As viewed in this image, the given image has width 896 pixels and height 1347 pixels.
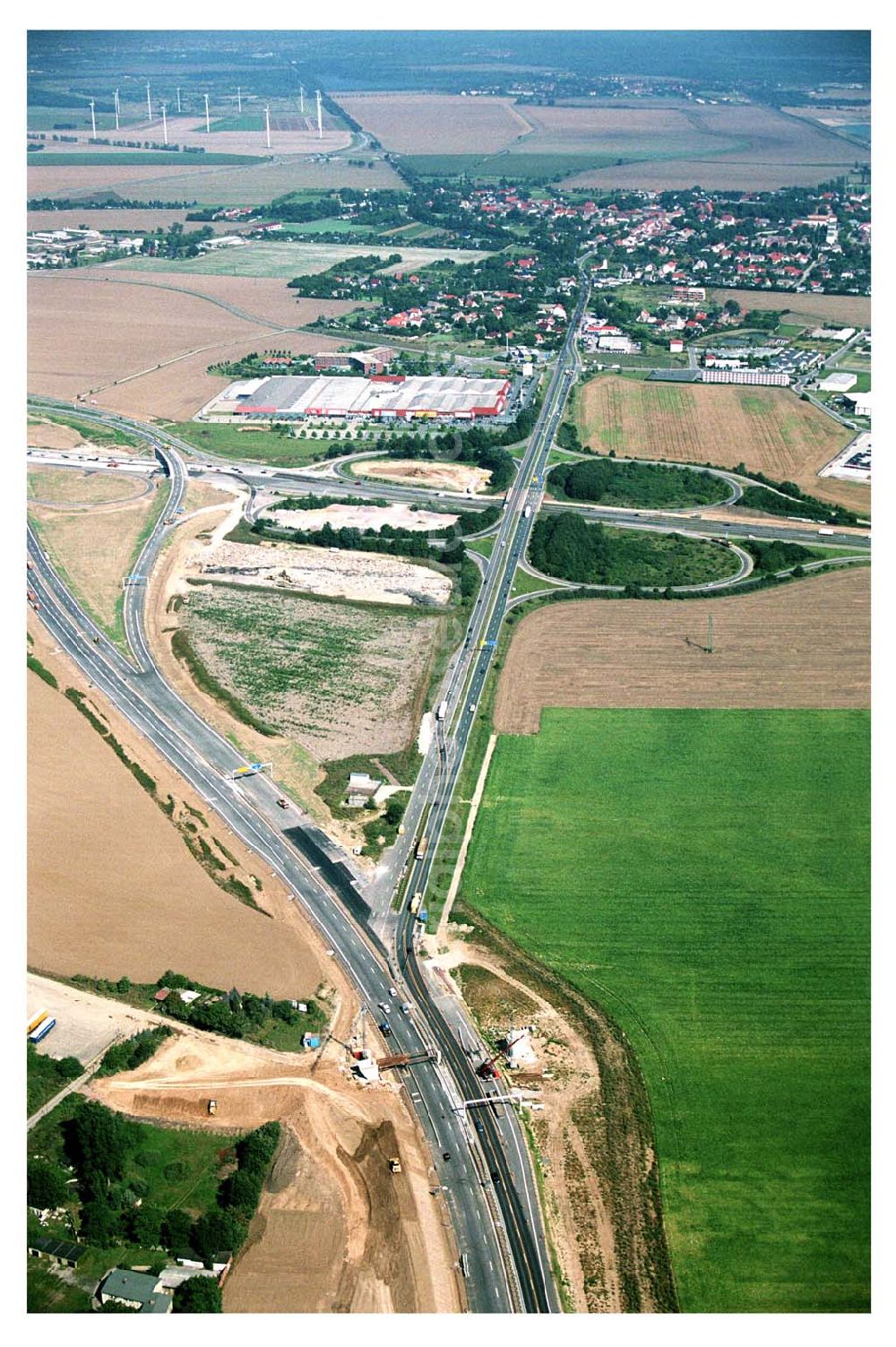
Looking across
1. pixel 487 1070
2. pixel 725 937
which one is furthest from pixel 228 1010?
pixel 725 937

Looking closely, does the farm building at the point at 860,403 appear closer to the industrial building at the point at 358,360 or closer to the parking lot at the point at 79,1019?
the industrial building at the point at 358,360

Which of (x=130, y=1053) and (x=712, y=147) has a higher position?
(x=712, y=147)

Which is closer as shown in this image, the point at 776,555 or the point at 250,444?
the point at 776,555

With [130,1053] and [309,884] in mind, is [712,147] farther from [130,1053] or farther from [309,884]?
[130,1053]

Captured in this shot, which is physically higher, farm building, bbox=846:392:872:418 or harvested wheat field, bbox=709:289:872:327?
harvested wheat field, bbox=709:289:872:327

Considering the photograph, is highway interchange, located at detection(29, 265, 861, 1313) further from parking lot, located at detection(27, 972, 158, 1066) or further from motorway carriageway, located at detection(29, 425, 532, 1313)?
parking lot, located at detection(27, 972, 158, 1066)

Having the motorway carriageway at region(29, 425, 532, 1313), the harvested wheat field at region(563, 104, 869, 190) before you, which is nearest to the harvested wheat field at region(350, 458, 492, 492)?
the motorway carriageway at region(29, 425, 532, 1313)
